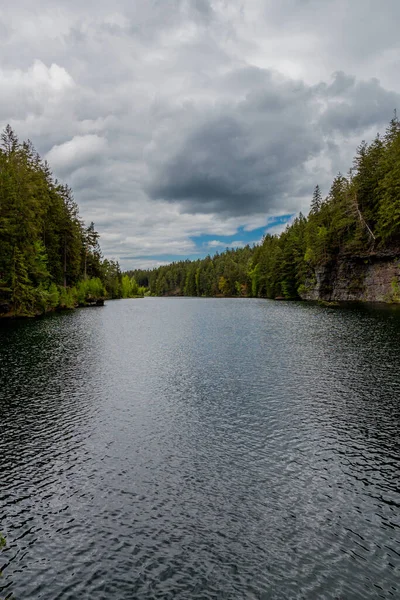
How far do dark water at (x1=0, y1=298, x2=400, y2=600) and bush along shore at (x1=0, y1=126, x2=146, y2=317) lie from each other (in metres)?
31.9

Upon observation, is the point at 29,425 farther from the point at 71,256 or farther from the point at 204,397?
the point at 71,256

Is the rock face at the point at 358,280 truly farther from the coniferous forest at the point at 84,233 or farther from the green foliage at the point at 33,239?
the green foliage at the point at 33,239

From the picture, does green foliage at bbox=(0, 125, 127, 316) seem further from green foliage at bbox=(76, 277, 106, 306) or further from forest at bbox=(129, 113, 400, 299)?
forest at bbox=(129, 113, 400, 299)

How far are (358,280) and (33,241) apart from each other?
6865 cm

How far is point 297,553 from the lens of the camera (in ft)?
29.0

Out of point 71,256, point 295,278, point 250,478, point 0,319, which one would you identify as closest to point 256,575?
point 250,478

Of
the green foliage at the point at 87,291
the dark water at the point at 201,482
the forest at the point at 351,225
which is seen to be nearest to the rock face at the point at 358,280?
the forest at the point at 351,225

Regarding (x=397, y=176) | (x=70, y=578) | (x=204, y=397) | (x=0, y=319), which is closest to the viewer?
(x=70, y=578)

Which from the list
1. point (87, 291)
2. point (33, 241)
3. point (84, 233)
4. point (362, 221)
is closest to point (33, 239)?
point (33, 241)

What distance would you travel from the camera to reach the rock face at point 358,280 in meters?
73.4

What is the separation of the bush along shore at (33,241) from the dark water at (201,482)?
31.9 metres

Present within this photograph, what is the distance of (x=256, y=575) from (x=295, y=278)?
11693 centimetres

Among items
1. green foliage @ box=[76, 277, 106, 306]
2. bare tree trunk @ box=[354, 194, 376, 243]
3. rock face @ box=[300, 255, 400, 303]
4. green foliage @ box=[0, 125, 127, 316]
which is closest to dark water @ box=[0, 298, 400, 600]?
green foliage @ box=[0, 125, 127, 316]

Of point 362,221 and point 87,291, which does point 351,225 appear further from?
point 87,291
